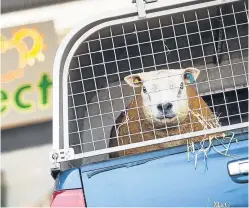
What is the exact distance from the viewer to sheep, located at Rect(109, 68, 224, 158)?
3.72 meters

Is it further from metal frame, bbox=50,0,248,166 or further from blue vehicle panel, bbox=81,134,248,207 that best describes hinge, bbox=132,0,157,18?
blue vehicle panel, bbox=81,134,248,207

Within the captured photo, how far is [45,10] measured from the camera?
5.60 m

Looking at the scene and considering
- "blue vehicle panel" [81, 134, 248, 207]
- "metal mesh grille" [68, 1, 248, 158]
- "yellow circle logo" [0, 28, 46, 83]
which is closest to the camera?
"blue vehicle panel" [81, 134, 248, 207]

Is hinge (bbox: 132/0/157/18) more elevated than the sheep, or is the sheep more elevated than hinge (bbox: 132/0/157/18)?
hinge (bbox: 132/0/157/18)

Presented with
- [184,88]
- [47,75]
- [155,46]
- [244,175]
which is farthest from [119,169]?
[47,75]

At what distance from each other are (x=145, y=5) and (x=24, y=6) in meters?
2.61

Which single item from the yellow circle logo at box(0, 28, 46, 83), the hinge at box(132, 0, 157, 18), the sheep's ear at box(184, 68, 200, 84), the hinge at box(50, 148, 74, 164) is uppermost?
the yellow circle logo at box(0, 28, 46, 83)

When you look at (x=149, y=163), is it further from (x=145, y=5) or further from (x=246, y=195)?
(x=145, y=5)

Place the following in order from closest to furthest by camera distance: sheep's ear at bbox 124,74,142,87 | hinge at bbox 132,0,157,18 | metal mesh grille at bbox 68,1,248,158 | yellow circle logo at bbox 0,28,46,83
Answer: hinge at bbox 132,0,157,18, metal mesh grille at bbox 68,1,248,158, sheep's ear at bbox 124,74,142,87, yellow circle logo at bbox 0,28,46,83

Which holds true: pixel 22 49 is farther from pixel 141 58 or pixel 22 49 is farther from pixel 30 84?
pixel 141 58

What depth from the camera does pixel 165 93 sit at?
146 inches

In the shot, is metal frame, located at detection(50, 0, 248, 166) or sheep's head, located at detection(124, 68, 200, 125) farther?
sheep's head, located at detection(124, 68, 200, 125)

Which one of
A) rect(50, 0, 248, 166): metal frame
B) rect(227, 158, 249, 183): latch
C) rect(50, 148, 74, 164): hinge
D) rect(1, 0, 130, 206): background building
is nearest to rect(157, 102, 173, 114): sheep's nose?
rect(50, 0, 248, 166): metal frame

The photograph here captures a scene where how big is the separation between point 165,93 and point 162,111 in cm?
12
